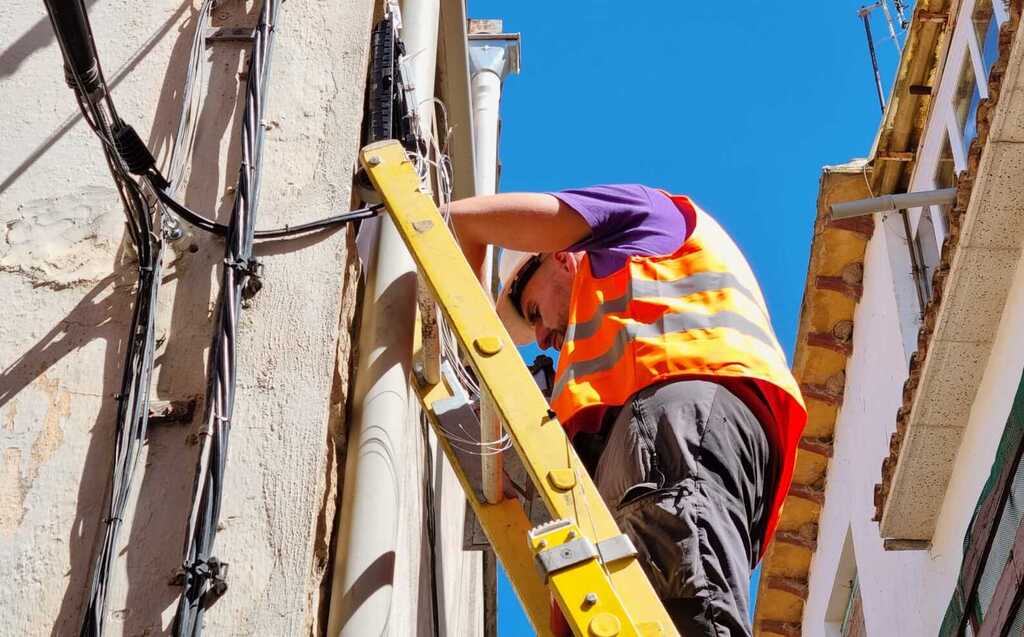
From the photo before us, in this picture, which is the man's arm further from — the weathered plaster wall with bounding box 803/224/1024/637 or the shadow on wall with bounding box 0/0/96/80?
the weathered plaster wall with bounding box 803/224/1024/637

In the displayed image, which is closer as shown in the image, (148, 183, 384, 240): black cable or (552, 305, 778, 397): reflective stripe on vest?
(148, 183, 384, 240): black cable

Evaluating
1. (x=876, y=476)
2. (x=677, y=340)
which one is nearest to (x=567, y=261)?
(x=677, y=340)

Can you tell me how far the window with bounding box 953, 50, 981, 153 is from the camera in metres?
14.5

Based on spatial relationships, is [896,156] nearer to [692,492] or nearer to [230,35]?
[230,35]

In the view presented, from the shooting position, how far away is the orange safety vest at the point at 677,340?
429 centimetres

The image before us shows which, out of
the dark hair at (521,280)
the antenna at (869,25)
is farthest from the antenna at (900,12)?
the dark hair at (521,280)

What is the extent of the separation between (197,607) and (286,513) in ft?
1.14

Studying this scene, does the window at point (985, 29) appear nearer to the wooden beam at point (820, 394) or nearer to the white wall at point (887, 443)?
the white wall at point (887, 443)

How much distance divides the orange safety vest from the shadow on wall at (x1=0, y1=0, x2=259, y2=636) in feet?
3.70

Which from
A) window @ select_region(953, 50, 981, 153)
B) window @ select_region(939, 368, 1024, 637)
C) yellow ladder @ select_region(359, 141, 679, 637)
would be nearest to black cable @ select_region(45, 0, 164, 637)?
yellow ladder @ select_region(359, 141, 679, 637)

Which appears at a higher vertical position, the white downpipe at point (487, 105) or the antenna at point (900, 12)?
the antenna at point (900, 12)

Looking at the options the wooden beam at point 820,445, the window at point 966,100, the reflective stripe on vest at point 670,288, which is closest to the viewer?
the reflective stripe on vest at point 670,288

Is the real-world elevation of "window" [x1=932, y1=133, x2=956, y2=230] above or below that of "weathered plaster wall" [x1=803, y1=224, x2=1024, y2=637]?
above

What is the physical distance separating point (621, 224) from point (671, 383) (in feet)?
2.28
